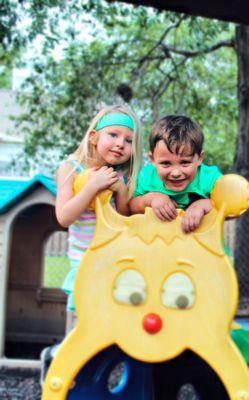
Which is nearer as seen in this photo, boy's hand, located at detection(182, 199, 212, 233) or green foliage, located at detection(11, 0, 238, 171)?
boy's hand, located at detection(182, 199, 212, 233)

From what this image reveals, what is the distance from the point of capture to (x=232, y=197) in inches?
56.2

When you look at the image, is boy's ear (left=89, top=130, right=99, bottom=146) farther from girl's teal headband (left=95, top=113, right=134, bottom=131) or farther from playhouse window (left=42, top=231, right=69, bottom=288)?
playhouse window (left=42, top=231, right=69, bottom=288)

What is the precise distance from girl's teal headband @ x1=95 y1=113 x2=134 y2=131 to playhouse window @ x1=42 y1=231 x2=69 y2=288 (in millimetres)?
5937

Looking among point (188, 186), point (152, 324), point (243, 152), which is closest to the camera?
point (152, 324)

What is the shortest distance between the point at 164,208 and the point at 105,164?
30cm

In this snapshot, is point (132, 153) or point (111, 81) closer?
point (132, 153)

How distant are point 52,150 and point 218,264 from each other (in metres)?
5.98

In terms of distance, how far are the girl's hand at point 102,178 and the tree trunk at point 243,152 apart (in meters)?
→ 3.87

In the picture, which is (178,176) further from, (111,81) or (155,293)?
(111,81)

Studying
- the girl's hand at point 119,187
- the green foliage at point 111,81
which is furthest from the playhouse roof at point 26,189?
the girl's hand at point 119,187

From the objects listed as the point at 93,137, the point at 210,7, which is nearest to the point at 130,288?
the point at 93,137

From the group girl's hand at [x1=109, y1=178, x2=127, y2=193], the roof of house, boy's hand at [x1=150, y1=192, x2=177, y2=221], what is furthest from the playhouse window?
boy's hand at [x1=150, y1=192, x2=177, y2=221]

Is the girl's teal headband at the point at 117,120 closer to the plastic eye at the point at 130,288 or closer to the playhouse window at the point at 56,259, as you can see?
the plastic eye at the point at 130,288

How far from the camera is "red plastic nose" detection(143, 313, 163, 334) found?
4.54 feet
